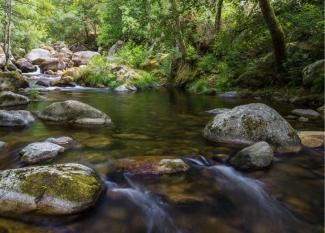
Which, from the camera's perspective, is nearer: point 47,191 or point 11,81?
point 47,191

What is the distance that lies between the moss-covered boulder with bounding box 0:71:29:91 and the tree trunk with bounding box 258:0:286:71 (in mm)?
9640

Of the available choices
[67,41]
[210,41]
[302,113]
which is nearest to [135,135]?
[302,113]

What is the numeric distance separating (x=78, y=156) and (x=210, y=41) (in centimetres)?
1384

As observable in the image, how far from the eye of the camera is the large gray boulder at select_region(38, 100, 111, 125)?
22.6 feet

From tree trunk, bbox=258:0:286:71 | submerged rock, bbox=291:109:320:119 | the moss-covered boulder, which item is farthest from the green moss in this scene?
the moss-covered boulder

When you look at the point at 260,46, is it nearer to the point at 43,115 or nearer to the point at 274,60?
the point at 274,60

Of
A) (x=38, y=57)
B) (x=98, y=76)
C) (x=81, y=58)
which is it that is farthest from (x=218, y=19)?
(x=38, y=57)

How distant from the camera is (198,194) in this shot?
3.58 m

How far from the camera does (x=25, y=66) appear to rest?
23.0m

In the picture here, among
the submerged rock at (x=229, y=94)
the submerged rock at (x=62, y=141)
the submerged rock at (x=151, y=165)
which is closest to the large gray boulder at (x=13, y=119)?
the submerged rock at (x=62, y=141)

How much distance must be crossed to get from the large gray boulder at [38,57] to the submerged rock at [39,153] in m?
21.6

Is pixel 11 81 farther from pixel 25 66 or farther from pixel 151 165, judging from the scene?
pixel 151 165

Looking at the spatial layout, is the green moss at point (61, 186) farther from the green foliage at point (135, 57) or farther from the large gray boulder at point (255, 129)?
the green foliage at point (135, 57)

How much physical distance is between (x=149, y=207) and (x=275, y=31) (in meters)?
8.34
